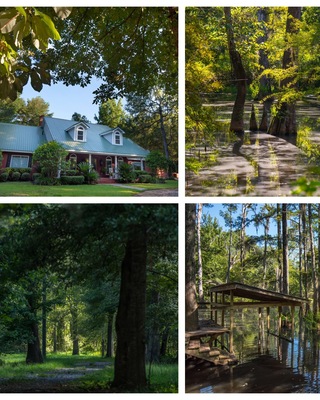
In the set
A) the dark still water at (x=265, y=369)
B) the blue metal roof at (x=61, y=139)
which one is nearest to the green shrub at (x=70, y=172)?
the blue metal roof at (x=61, y=139)

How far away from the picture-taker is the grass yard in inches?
96.0

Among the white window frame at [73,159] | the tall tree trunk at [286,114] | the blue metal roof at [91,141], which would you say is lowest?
the white window frame at [73,159]

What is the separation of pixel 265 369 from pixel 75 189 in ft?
4.82

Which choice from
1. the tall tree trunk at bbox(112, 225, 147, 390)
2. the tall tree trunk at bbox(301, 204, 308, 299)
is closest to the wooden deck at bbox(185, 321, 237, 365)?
the tall tree trunk at bbox(112, 225, 147, 390)

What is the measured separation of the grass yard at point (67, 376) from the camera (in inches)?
96.0

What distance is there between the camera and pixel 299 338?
2602 mm

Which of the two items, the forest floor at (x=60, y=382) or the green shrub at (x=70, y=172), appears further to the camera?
the green shrub at (x=70, y=172)

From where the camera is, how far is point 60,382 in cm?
247

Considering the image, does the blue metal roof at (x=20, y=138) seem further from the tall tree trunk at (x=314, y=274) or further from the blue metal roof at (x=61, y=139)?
the tall tree trunk at (x=314, y=274)

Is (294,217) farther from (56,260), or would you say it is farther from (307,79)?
(56,260)

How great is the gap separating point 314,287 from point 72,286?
4.54ft

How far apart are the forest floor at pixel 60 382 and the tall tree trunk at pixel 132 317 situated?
0.30ft

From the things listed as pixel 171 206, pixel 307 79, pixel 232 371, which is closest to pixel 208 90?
pixel 307 79

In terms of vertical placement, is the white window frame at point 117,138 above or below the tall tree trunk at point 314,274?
above
